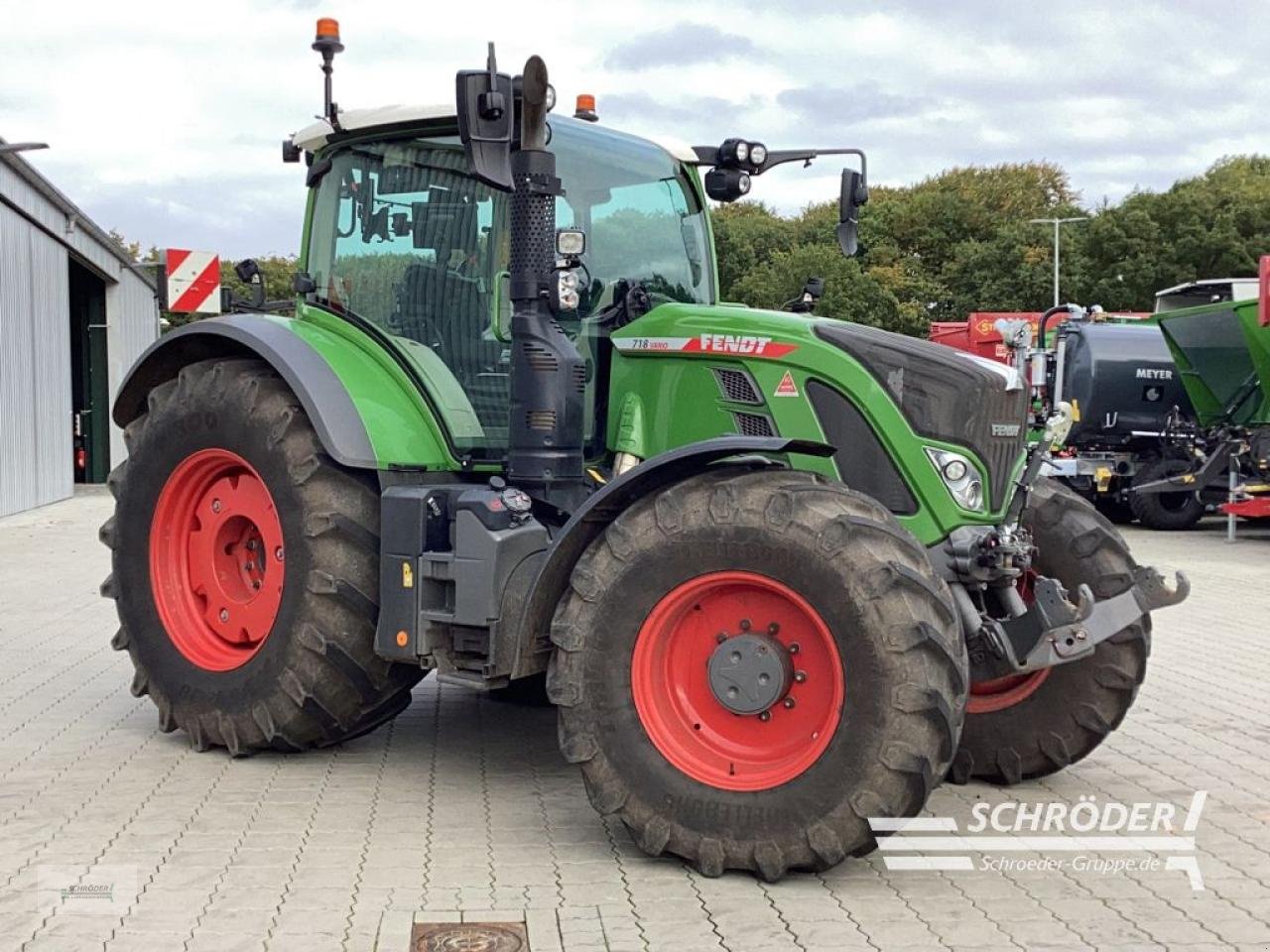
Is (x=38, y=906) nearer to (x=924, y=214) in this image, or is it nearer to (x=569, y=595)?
(x=569, y=595)

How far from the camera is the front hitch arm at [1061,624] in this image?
17.1ft

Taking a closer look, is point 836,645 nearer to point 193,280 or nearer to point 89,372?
point 193,280

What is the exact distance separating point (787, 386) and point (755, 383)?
135 mm

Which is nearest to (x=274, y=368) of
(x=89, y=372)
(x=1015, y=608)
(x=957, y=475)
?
(x=957, y=475)

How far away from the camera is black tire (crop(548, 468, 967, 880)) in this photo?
462 centimetres

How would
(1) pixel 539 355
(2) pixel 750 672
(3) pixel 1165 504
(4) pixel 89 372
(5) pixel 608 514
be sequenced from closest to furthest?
(2) pixel 750 672, (5) pixel 608 514, (1) pixel 539 355, (3) pixel 1165 504, (4) pixel 89 372

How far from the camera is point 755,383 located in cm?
562

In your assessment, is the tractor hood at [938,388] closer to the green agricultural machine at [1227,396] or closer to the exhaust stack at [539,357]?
the exhaust stack at [539,357]

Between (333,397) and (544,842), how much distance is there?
2.02 m

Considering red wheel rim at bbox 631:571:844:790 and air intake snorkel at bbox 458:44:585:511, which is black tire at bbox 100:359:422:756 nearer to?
air intake snorkel at bbox 458:44:585:511

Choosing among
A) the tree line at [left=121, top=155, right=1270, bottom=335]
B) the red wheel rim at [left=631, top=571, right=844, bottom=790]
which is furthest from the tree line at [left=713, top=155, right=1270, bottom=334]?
the red wheel rim at [left=631, top=571, right=844, bottom=790]

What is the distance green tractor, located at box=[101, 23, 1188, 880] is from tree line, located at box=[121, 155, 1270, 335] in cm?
3230

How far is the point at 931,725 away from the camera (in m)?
4.60

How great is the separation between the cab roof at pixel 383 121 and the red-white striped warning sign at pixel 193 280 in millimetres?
4510
